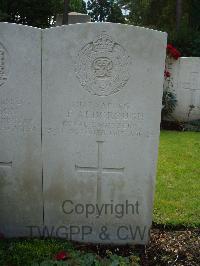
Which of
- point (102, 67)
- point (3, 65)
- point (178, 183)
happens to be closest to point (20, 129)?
point (3, 65)

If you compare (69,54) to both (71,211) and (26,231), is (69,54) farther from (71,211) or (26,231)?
(26,231)

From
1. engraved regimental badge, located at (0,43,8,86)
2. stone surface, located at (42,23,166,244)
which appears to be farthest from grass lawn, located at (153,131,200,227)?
engraved regimental badge, located at (0,43,8,86)

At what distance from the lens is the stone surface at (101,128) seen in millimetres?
3578

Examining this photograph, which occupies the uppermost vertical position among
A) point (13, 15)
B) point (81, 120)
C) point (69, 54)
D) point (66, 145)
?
point (13, 15)

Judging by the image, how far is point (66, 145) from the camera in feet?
12.4

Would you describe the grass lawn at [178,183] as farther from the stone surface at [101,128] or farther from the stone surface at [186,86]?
the stone surface at [186,86]

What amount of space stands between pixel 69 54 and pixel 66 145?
822 millimetres

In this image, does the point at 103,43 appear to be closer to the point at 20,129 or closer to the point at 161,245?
the point at 20,129

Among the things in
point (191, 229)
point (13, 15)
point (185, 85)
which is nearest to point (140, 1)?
point (13, 15)

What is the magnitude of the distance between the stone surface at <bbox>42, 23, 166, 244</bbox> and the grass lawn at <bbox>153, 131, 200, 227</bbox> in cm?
73

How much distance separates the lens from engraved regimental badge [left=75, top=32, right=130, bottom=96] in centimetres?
359

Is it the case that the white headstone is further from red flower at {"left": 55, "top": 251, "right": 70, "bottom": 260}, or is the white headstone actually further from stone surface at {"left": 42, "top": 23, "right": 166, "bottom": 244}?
red flower at {"left": 55, "top": 251, "right": 70, "bottom": 260}

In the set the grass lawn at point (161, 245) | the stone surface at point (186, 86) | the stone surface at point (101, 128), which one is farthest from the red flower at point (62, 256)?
the stone surface at point (186, 86)

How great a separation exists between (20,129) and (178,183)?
2689 mm
